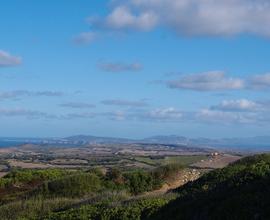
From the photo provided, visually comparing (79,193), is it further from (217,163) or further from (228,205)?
(217,163)

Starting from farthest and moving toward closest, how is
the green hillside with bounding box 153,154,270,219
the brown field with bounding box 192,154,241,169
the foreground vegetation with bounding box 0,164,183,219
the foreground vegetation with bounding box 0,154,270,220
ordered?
the brown field with bounding box 192,154,241,169
the foreground vegetation with bounding box 0,164,183,219
the foreground vegetation with bounding box 0,154,270,220
the green hillside with bounding box 153,154,270,219

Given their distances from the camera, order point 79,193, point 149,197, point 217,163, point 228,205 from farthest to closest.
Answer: point 217,163 → point 79,193 → point 149,197 → point 228,205

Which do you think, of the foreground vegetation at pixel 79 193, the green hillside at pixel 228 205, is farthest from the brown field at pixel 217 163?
the green hillside at pixel 228 205

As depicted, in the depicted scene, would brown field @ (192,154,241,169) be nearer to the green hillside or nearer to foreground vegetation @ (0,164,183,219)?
foreground vegetation @ (0,164,183,219)

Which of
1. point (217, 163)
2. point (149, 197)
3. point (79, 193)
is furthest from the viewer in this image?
point (217, 163)

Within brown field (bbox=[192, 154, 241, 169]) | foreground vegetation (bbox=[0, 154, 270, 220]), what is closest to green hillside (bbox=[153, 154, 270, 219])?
foreground vegetation (bbox=[0, 154, 270, 220])

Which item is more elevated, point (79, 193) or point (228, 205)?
point (228, 205)

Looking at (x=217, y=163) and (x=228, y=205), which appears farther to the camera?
(x=217, y=163)

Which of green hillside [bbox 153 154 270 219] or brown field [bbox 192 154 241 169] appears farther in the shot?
brown field [bbox 192 154 241 169]

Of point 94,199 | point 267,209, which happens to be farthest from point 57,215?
point 267,209

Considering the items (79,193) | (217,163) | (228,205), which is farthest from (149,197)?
(217,163)

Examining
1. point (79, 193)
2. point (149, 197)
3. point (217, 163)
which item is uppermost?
point (217, 163)

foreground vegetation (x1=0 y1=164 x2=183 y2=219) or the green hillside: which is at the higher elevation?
the green hillside

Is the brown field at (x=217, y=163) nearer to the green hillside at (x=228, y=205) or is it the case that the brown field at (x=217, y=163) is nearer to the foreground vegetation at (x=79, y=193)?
the foreground vegetation at (x=79, y=193)
